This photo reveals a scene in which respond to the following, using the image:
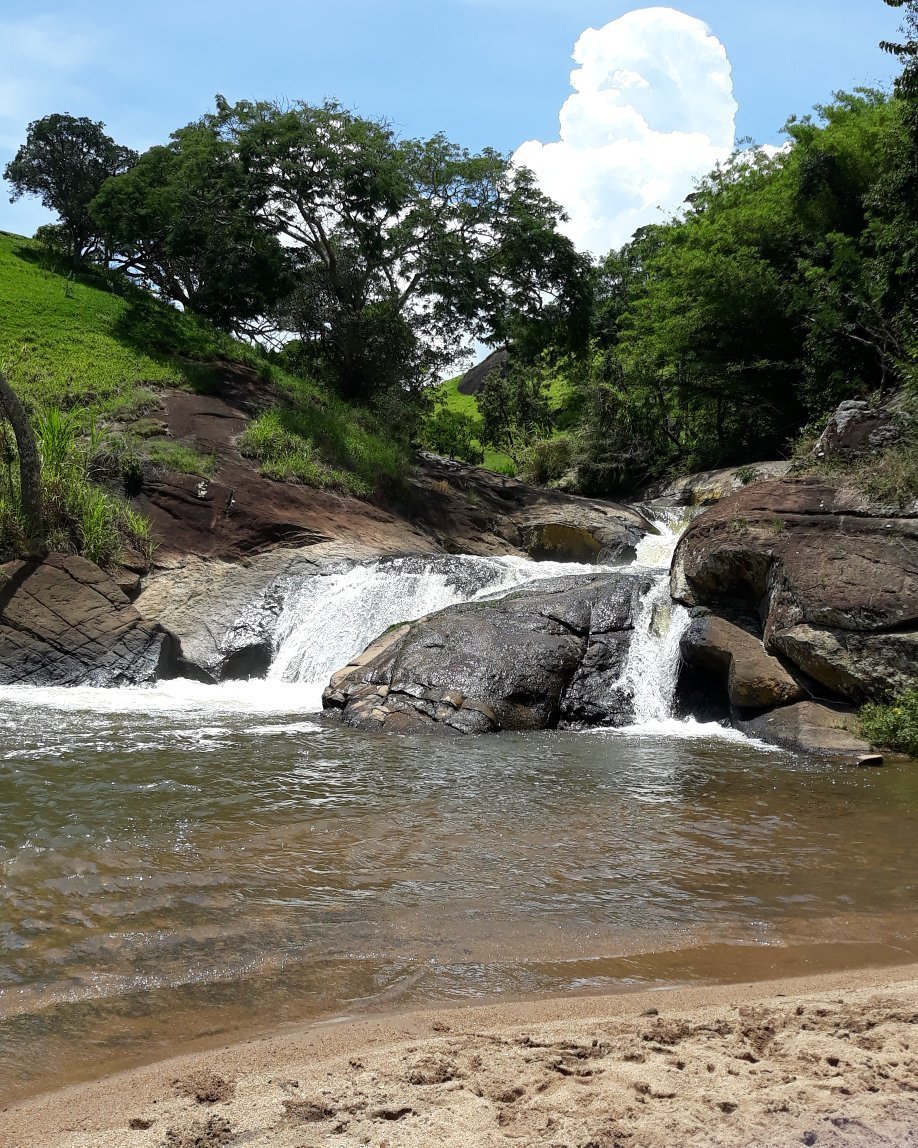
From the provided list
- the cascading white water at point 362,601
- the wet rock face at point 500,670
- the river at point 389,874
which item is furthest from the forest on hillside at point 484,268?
the river at point 389,874

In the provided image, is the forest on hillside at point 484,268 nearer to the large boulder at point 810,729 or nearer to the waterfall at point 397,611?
the waterfall at point 397,611

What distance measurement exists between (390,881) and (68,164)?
2935 cm

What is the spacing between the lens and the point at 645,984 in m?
3.80

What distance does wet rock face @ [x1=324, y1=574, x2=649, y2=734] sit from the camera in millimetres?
10156

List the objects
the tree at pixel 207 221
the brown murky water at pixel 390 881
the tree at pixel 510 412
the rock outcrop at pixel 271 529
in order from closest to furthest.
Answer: the brown murky water at pixel 390 881 → the rock outcrop at pixel 271 529 → the tree at pixel 207 221 → the tree at pixel 510 412

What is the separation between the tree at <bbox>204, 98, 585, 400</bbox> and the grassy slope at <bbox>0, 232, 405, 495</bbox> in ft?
7.80

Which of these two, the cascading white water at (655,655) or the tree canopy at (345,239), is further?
the tree canopy at (345,239)

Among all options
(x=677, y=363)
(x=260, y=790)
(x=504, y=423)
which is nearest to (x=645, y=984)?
(x=260, y=790)

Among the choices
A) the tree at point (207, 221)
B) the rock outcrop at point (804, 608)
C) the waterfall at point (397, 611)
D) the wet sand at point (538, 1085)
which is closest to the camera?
the wet sand at point (538, 1085)

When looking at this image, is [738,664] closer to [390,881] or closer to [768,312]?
[390,881]

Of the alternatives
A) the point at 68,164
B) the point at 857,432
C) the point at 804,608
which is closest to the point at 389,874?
the point at 804,608

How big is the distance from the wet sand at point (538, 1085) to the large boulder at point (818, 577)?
21.7 ft

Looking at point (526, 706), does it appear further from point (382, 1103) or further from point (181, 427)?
point (181, 427)

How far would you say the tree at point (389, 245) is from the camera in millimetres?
23000
